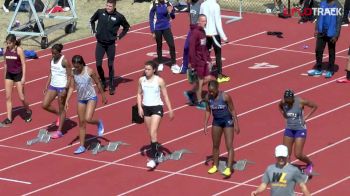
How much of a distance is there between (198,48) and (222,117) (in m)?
4.59

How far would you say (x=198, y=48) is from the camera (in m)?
25.0

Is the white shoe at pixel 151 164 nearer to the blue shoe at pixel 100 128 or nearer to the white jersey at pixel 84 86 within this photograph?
the white jersey at pixel 84 86

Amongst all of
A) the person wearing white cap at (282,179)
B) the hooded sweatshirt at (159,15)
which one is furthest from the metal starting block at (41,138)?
the person wearing white cap at (282,179)

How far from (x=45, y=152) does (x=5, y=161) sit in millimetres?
878

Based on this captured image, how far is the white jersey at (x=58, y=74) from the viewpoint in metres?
23.7

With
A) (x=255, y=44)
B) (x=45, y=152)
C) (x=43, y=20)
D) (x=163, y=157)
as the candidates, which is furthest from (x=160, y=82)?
(x=43, y=20)

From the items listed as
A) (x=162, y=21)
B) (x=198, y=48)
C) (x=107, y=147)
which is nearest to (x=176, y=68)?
(x=162, y=21)

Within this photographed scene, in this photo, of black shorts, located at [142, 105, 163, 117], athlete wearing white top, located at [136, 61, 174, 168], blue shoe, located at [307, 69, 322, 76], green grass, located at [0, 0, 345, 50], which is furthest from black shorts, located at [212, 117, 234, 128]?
green grass, located at [0, 0, 345, 50]

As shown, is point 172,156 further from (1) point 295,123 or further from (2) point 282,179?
(2) point 282,179

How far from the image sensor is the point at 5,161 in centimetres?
2266

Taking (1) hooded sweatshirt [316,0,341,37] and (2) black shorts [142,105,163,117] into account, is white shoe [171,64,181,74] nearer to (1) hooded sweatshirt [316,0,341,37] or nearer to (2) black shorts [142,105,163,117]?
(1) hooded sweatshirt [316,0,341,37]

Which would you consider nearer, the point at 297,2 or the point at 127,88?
the point at 127,88

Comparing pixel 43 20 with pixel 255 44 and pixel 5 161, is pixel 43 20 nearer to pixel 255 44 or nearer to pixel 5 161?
pixel 255 44

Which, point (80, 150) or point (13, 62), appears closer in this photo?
point (80, 150)
